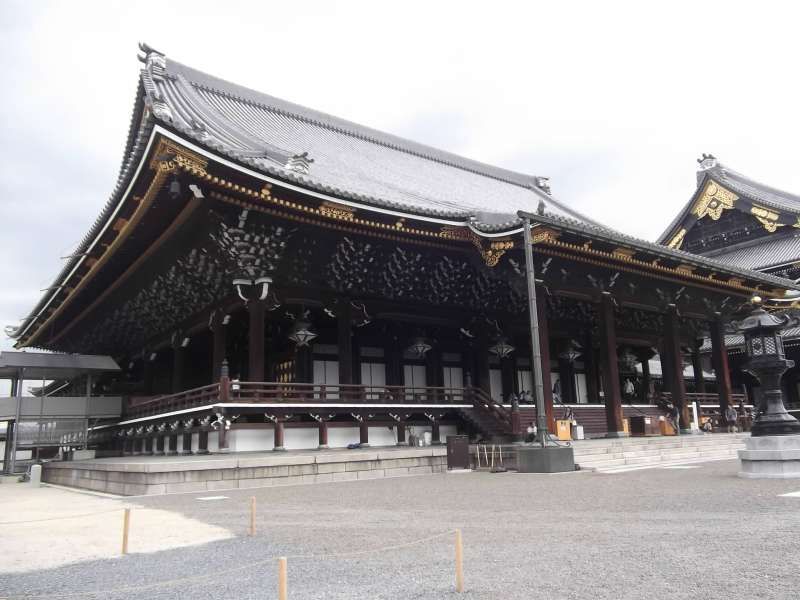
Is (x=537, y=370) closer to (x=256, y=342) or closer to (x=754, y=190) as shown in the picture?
(x=256, y=342)

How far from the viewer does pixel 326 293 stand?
61.4ft

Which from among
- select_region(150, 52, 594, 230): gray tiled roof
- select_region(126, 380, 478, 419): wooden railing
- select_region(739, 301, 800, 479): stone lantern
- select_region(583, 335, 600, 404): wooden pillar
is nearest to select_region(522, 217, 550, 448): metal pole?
select_region(150, 52, 594, 230): gray tiled roof

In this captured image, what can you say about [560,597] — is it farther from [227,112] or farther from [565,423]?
[227,112]

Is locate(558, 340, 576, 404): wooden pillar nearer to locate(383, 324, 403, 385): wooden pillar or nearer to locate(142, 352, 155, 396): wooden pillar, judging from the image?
locate(383, 324, 403, 385): wooden pillar

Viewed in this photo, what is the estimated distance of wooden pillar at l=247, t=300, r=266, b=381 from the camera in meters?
16.5

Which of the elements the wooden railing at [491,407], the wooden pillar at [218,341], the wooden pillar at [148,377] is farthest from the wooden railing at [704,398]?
the wooden pillar at [148,377]

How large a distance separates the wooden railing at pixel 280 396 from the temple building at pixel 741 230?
23599mm

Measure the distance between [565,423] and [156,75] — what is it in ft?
60.5

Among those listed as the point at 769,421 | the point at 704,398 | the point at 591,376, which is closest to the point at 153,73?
the point at 769,421

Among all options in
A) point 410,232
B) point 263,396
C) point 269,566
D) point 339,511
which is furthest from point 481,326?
point 269,566

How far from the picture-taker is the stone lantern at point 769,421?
37.9 feet

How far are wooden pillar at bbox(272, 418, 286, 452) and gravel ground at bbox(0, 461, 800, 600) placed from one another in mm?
5272

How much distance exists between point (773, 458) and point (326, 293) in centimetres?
1204

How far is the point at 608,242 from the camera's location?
65.9 ft
